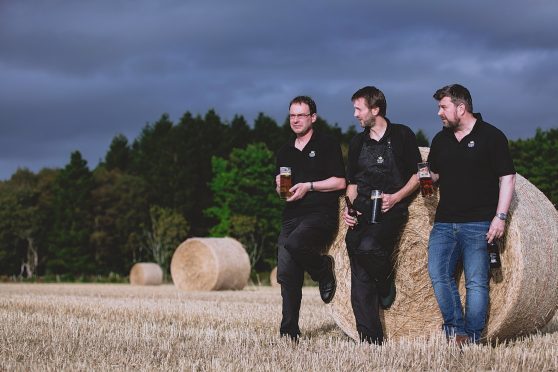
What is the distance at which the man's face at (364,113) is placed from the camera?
7051mm

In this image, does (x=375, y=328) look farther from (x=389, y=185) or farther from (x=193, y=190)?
(x=193, y=190)

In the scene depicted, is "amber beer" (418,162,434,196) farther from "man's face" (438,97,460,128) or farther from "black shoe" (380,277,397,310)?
"black shoe" (380,277,397,310)

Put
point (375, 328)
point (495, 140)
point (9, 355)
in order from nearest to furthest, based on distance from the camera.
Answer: point (9, 355), point (495, 140), point (375, 328)

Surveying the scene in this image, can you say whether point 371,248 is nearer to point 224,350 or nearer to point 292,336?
point 292,336

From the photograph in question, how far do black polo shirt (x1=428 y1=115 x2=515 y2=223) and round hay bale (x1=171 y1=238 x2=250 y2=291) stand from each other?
14.8 m

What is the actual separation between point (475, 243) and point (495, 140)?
94cm

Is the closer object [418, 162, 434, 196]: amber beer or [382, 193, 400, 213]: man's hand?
[418, 162, 434, 196]: amber beer

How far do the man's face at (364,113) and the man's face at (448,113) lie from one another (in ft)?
1.98

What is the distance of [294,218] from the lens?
7.48 meters

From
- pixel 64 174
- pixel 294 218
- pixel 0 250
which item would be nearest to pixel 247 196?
pixel 64 174

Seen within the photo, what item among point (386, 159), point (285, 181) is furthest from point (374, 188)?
point (285, 181)

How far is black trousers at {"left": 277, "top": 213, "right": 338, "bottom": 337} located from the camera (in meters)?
7.25

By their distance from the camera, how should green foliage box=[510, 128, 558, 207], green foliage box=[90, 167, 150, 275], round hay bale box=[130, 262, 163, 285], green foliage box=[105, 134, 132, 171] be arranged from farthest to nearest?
green foliage box=[105, 134, 132, 171]
green foliage box=[90, 167, 150, 275]
green foliage box=[510, 128, 558, 207]
round hay bale box=[130, 262, 163, 285]

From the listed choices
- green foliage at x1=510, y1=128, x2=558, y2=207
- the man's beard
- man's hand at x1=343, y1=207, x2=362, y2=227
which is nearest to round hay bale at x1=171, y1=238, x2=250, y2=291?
man's hand at x1=343, y1=207, x2=362, y2=227
